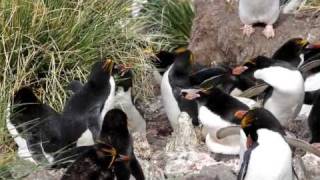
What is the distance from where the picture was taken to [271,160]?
549 centimetres

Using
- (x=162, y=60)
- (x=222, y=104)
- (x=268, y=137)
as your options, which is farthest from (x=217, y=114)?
(x=162, y=60)

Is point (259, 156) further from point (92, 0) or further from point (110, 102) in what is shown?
point (92, 0)

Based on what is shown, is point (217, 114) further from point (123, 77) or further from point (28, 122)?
point (28, 122)

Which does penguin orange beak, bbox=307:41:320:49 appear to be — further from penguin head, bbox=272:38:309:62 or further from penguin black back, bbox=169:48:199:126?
penguin black back, bbox=169:48:199:126

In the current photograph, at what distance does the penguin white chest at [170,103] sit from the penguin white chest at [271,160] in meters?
1.87

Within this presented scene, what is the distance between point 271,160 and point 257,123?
29 cm

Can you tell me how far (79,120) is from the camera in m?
6.70

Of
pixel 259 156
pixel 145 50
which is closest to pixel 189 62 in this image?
pixel 145 50

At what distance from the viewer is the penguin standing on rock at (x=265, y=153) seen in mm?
5488

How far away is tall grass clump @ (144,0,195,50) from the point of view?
398 inches

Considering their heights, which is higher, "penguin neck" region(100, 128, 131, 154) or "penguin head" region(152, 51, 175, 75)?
"penguin neck" region(100, 128, 131, 154)

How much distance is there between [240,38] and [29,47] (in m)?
2.26

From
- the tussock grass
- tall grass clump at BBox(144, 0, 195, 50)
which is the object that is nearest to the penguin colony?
the tussock grass

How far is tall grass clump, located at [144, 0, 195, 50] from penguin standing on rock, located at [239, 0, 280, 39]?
138 cm
